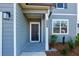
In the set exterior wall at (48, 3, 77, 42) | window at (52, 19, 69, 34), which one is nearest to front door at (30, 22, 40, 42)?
exterior wall at (48, 3, 77, 42)

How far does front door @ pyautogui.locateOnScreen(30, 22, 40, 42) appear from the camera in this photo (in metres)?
16.8

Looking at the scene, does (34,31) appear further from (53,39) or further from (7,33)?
(7,33)

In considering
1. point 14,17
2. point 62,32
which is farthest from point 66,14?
point 14,17

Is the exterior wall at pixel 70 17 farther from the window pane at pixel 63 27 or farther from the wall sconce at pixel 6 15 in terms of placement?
the wall sconce at pixel 6 15

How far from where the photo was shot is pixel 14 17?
7.02 meters

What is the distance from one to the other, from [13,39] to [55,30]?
34.9ft

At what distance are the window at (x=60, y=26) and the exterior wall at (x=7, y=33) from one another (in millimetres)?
10430

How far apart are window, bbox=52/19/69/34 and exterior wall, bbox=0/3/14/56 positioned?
10430 millimetres

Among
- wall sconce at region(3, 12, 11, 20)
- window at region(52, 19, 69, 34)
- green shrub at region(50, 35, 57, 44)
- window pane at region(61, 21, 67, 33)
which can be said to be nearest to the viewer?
wall sconce at region(3, 12, 11, 20)

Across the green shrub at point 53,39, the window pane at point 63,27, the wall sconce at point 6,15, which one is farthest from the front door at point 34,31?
the wall sconce at point 6,15

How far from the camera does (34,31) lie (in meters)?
16.9

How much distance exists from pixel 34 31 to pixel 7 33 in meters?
9.90

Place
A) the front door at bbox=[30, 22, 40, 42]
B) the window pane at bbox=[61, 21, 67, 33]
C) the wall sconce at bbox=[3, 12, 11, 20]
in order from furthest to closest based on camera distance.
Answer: the window pane at bbox=[61, 21, 67, 33], the front door at bbox=[30, 22, 40, 42], the wall sconce at bbox=[3, 12, 11, 20]

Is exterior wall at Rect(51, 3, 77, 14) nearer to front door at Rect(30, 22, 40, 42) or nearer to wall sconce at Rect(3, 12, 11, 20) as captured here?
front door at Rect(30, 22, 40, 42)
